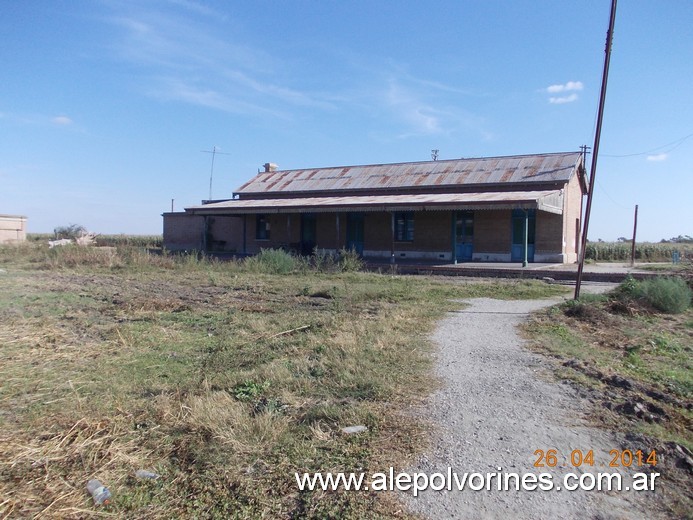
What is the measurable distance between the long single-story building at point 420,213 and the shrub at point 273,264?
4.83m

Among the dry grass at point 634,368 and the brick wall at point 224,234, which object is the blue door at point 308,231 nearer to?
the brick wall at point 224,234

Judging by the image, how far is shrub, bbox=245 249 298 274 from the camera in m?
18.8

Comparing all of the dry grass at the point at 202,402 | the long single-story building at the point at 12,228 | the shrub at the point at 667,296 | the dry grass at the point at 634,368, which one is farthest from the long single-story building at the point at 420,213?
the dry grass at the point at 202,402

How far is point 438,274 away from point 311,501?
16.8 m

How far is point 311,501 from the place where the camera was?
127 inches

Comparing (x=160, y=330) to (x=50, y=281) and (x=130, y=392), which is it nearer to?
(x=130, y=392)

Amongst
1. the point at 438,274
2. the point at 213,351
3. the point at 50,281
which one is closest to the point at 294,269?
the point at 438,274

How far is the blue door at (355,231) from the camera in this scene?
90.4 ft

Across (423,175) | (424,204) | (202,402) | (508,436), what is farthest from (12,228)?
(508,436)

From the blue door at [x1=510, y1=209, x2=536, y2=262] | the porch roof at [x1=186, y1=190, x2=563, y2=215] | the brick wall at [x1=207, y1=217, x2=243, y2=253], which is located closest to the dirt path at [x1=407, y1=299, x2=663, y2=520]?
the porch roof at [x1=186, y1=190, x2=563, y2=215]

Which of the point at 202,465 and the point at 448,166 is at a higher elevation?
the point at 448,166

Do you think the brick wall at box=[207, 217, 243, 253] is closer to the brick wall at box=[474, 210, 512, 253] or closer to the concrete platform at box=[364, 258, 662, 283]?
the concrete platform at box=[364, 258, 662, 283]

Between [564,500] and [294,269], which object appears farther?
[294,269]

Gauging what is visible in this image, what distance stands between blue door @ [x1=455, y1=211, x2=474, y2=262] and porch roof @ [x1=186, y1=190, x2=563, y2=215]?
54.3 inches
